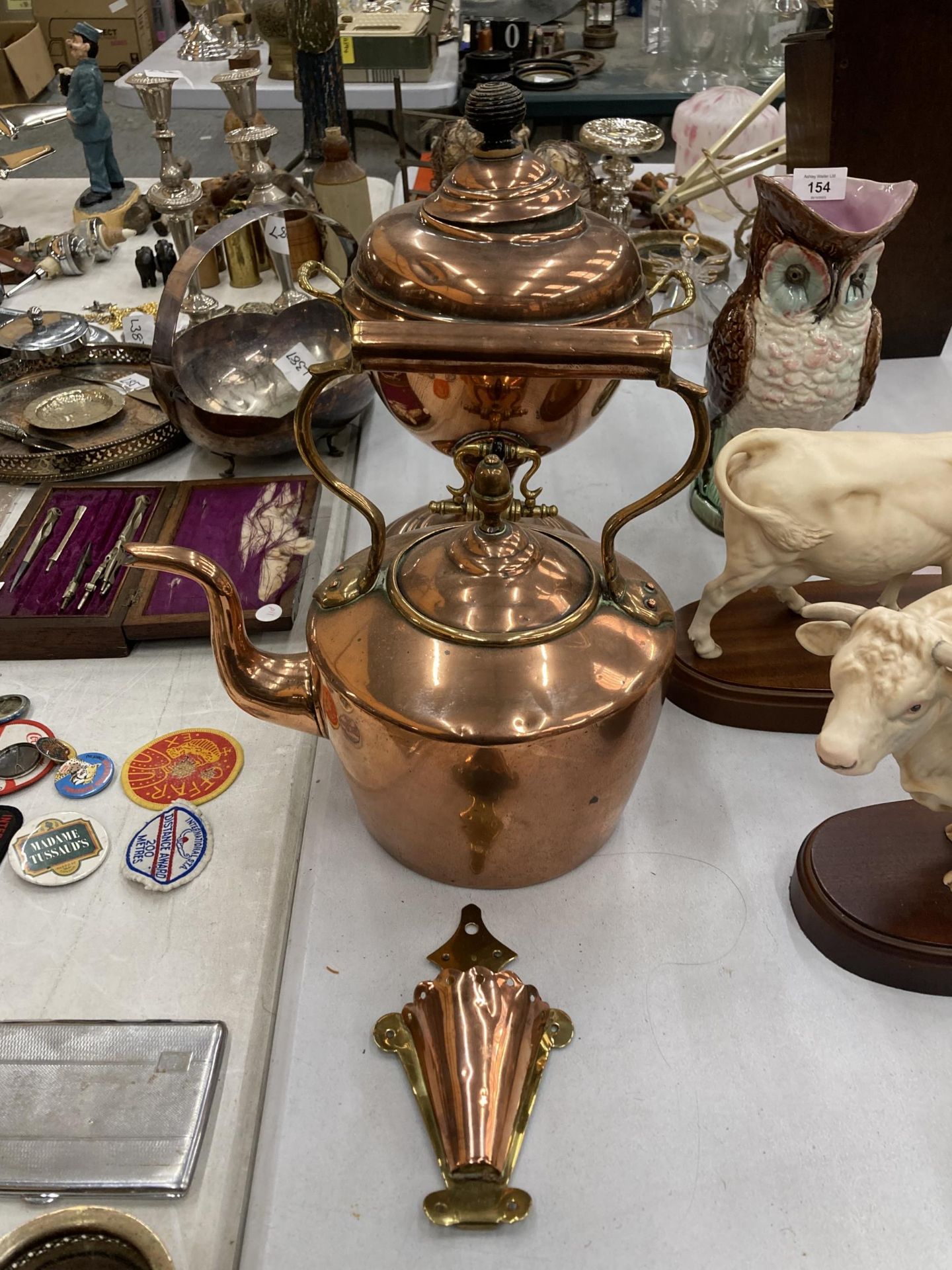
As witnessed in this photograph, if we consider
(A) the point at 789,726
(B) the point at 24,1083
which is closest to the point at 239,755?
(B) the point at 24,1083

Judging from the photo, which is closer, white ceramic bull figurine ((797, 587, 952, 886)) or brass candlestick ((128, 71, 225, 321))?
white ceramic bull figurine ((797, 587, 952, 886))

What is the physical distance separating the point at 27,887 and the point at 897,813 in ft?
2.44

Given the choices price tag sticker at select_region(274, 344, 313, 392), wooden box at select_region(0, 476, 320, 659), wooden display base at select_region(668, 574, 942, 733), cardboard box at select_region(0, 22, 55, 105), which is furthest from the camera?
cardboard box at select_region(0, 22, 55, 105)

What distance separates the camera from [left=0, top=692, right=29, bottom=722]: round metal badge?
97 centimetres

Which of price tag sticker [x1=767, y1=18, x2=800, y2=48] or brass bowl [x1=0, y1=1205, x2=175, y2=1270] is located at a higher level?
price tag sticker [x1=767, y1=18, x2=800, y2=48]

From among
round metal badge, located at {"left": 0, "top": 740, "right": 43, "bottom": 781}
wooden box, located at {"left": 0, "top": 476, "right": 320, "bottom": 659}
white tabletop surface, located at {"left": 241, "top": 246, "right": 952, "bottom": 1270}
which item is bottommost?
white tabletop surface, located at {"left": 241, "top": 246, "right": 952, "bottom": 1270}

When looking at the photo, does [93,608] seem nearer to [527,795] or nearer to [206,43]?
[527,795]

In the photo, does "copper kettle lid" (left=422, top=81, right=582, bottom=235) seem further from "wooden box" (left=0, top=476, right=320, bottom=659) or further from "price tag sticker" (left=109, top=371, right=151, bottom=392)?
"price tag sticker" (left=109, top=371, right=151, bottom=392)

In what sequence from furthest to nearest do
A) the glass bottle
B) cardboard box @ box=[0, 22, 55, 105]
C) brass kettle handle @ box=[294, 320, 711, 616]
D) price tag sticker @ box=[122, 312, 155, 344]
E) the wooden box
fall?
cardboard box @ box=[0, 22, 55, 105], the glass bottle, price tag sticker @ box=[122, 312, 155, 344], the wooden box, brass kettle handle @ box=[294, 320, 711, 616]

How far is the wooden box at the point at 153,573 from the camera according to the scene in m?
1.03

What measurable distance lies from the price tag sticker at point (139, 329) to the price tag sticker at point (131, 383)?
105 millimetres

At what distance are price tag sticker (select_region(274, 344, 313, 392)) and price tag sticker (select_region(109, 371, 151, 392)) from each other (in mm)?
229

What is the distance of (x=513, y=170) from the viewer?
80 centimetres

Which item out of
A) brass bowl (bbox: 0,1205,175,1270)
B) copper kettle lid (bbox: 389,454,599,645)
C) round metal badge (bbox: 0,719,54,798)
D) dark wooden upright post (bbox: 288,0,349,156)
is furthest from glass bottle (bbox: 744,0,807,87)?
brass bowl (bbox: 0,1205,175,1270)
